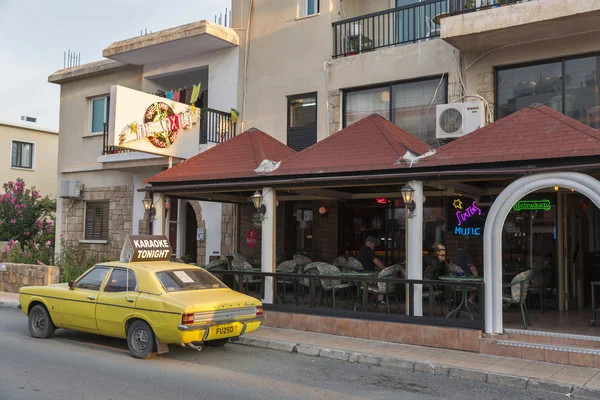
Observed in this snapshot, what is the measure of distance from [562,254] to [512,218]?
1.25 meters

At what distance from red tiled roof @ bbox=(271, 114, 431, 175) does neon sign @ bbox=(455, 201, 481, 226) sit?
226 cm

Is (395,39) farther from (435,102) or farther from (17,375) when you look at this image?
(17,375)

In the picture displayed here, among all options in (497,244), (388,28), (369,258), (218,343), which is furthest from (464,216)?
(218,343)

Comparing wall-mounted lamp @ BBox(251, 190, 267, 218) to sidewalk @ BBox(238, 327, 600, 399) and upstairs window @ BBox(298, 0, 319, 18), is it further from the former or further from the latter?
upstairs window @ BBox(298, 0, 319, 18)

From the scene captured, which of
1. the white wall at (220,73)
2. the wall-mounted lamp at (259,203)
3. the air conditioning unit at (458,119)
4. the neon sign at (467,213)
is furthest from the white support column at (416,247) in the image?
the white wall at (220,73)

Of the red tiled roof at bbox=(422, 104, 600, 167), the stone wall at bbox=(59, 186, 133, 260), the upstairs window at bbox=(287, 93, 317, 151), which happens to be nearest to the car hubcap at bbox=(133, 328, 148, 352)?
the red tiled roof at bbox=(422, 104, 600, 167)

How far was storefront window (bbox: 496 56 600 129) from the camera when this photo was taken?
11.6 m

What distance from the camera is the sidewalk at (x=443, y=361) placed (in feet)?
24.8

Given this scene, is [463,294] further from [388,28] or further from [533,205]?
[388,28]

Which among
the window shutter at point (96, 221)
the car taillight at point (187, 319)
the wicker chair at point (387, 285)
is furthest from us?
the window shutter at point (96, 221)

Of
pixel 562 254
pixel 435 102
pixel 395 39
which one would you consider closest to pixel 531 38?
pixel 435 102

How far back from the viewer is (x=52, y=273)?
17.2m

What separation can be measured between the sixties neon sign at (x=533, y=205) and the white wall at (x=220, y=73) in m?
8.31

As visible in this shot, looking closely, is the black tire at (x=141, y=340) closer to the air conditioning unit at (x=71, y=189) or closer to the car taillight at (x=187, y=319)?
the car taillight at (x=187, y=319)
